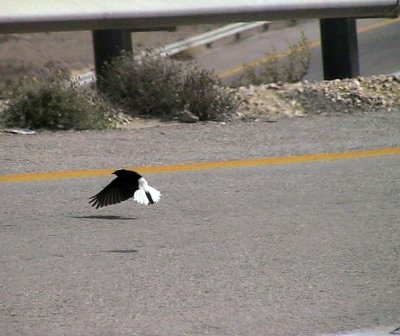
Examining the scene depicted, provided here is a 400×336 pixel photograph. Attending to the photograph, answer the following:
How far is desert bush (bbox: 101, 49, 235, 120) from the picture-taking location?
1553 cm

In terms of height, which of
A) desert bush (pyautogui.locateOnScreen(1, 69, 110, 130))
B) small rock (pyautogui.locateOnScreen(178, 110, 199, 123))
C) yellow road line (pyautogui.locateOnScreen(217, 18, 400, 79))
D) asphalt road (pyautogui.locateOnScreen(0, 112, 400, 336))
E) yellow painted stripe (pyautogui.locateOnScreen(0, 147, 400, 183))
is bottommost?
asphalt road (pyautogui.locateOnScreen(0, 112, 400, 336))

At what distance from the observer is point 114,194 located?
10562mm

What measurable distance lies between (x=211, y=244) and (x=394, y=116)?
6.33 meters

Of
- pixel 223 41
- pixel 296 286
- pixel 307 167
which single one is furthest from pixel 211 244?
pixel 223 41

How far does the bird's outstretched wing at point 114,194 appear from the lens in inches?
412

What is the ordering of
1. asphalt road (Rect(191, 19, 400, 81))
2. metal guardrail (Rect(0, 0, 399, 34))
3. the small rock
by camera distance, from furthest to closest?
asphalt road (Rect(191, 19, 400, 81)), metal guardrail (Rect(0, 0, 399, 34)), the small rock

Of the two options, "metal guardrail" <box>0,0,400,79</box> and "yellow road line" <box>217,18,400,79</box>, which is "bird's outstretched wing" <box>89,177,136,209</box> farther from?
"yellow road line" <box>217,18,400,79</box>

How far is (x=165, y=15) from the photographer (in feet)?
56.3

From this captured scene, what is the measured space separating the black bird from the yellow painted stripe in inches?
75.1

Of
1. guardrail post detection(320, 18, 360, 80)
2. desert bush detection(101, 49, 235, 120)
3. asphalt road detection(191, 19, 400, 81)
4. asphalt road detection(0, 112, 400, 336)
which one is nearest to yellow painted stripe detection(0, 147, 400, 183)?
asphalt road detection(0, 112, 400, 336)


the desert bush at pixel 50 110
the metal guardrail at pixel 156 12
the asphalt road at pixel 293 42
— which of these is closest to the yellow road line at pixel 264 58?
the asphalt road at pixel 293 42

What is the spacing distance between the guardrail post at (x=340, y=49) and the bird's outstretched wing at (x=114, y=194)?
312 inches

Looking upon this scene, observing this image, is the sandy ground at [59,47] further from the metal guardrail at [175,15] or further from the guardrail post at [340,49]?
the metal guardrail at [175,15]

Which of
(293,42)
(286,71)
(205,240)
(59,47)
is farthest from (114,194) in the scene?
(59,47)
